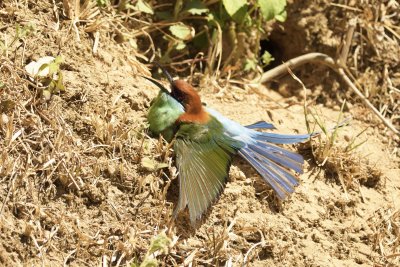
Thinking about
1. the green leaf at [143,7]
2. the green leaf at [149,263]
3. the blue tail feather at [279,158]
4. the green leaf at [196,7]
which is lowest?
the green leaf at [149,263]

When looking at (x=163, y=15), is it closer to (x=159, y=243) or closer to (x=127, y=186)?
(x=127, y=186)

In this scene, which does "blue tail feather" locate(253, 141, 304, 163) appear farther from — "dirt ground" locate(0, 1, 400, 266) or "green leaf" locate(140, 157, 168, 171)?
"green leaf" locate(140, 157, 168, 171)

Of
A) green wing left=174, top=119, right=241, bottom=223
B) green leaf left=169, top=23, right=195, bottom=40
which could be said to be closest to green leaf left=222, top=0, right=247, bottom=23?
green leaf left=169, top=23, right=195, bottom=40

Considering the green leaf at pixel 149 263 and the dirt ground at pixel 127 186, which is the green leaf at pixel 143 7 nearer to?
the dirt ground at pixel 127 186

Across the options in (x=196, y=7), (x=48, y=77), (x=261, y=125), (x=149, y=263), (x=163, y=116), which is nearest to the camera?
(x=149, y=263)

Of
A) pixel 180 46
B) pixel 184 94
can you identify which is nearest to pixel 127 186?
pixel 184 94

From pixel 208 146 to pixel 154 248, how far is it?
682 millimetres

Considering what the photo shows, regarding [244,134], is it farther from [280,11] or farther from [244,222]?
[280,11]

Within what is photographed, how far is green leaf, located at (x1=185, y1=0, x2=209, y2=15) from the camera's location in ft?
13.9

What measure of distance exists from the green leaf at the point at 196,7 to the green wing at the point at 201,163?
80cm

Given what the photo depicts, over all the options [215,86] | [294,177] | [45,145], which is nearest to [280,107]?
[215,86]

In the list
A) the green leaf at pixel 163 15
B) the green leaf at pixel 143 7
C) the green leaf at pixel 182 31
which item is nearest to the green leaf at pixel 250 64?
the green leaf at pixel 182 31

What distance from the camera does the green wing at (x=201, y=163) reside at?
10.8 ft

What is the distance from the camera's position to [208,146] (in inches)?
141
